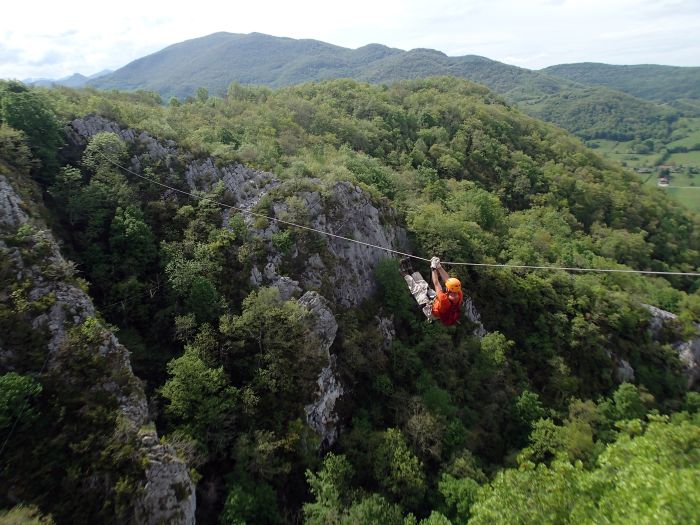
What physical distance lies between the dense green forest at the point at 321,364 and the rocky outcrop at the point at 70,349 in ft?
2.06

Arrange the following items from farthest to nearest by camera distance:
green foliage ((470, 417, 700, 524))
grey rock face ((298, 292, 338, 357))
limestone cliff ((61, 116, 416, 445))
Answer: limestone cliff ((61, 116, 416, 445))
grey rock face ((298, 292, 338, 357))
green foliage ((470, 417, 700, 524))

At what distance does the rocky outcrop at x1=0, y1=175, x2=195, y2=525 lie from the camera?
58.8 ft

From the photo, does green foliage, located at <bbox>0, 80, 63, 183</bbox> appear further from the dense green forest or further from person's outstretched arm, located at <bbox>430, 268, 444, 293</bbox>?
person's outstretched arm, located at <bbox>430, 268, 444, 293</bbox>

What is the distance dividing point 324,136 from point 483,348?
42134 millimetres

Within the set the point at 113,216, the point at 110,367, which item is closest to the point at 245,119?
the point at 113,216

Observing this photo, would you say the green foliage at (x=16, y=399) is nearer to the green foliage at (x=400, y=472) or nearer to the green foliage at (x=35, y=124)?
the green foliage at (x=400, y=472)

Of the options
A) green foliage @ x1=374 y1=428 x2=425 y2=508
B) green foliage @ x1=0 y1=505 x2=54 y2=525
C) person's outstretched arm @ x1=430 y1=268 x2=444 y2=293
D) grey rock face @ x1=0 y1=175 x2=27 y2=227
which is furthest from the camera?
grey rock face @ x1=0 y1=175 x2=27 y2=227

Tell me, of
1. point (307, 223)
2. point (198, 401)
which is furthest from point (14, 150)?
A: point (198, 401)

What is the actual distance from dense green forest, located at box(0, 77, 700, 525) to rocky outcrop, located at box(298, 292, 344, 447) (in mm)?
777

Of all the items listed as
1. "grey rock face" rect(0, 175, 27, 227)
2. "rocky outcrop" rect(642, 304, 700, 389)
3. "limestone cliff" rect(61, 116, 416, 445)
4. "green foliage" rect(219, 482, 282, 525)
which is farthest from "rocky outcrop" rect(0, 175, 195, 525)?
"rocky outcrop" rect(642, 304, 700, 389)

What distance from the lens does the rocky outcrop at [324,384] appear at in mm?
24688

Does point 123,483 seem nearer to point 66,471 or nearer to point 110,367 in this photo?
point 66,471

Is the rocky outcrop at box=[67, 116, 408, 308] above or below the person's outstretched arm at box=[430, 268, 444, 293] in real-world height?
below

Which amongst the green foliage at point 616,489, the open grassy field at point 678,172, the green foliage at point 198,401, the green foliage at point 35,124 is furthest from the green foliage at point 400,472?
the open grassy field at point 678,172
